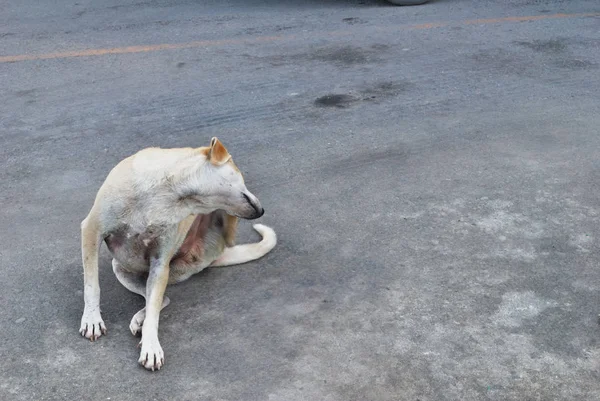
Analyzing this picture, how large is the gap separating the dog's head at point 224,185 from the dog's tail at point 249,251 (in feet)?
2.54

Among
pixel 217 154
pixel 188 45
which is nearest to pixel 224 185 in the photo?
pixel 217 154

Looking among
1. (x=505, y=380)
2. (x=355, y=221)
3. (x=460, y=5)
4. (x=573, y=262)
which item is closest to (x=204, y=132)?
(x=355, y=221)

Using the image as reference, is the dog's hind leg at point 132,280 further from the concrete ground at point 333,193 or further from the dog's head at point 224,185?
the dog's head at point 224,185

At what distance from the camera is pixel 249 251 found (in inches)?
196

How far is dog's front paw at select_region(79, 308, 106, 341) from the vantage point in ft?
14.0

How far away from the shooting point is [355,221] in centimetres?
548

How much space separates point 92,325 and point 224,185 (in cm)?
98

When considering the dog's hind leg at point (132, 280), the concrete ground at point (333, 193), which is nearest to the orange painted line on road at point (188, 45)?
the concrete ground at point (333, 193)

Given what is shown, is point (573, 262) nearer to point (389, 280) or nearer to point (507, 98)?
point (389, 280)

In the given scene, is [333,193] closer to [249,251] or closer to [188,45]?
[249,251]

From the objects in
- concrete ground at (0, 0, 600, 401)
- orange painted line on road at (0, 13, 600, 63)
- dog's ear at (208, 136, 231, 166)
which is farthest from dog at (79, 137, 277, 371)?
orange painted line on road at (0, 13, 600, 63)

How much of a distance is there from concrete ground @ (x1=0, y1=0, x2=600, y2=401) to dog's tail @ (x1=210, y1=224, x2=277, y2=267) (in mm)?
55

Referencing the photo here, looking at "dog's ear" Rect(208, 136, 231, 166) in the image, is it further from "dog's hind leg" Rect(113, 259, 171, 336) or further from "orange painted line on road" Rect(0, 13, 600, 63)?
"orange painted line on road" Rect(0, 13, 600, 63)

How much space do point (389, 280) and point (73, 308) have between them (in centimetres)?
170
